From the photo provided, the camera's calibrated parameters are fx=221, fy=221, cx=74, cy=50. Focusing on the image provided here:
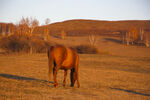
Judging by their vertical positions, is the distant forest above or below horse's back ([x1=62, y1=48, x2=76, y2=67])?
above

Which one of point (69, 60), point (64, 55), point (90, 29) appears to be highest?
point (90, 29)

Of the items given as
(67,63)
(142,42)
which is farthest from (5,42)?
(142,42)

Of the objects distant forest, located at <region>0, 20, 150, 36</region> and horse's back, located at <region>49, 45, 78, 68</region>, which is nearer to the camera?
horse's back, located at <region>49, 45, 78, 68</region>

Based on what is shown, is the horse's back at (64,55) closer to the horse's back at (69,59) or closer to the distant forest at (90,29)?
the horse's back at (69,59)

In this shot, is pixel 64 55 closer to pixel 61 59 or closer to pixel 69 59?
pixel 61 59

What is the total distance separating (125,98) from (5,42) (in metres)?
26.0

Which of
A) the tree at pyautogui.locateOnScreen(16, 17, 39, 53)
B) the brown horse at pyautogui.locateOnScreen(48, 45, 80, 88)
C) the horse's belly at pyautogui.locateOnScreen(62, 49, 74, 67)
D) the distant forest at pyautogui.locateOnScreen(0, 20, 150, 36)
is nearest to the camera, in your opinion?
the brown horse at pyautogui.locateOnScreen(48, 45, 80, 88)

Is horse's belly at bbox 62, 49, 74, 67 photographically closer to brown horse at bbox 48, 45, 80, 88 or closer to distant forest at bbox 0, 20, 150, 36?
brown horse at bbox 48, 45, 80, 88

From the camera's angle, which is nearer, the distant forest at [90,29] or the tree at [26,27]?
the tree at [26,27]

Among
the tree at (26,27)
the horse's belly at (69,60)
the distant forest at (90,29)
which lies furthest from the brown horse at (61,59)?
the distant forest at (90,29)

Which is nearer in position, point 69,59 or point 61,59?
point 61,59

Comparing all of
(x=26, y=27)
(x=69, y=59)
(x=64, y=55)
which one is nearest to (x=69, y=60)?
(x=69, y=59)

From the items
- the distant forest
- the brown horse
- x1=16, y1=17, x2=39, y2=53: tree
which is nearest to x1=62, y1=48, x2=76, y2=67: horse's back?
the brown horse

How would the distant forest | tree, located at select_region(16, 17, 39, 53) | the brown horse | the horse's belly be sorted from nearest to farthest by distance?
the brown horse → the horse's belly → tree, located at select_region(16, 17, 39, 53) → the distant forest
